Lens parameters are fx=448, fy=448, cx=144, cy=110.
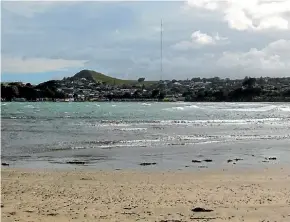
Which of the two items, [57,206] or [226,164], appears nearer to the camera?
[57,206]

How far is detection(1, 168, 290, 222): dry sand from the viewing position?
9.49 meters

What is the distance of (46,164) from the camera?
61.3 feet

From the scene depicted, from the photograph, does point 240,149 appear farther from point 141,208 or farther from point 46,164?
point 141,208

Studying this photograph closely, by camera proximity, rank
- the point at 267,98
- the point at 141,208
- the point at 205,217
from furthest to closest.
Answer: the point at 267,98
the point at 141,208
the point at 205,217

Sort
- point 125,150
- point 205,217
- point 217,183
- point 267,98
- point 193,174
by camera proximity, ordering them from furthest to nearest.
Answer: point 267,98, point 125,150, point 193,174, point 217,183, point 205,217

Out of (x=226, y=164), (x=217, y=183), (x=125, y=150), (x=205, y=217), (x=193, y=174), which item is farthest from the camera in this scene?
(x=125, y=150)

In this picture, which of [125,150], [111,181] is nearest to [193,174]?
[111,181]

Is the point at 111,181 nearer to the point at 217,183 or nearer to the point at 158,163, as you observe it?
the point at 217,183

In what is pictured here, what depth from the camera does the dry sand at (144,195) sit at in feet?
31.1

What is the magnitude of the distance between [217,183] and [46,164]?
8.10 metres

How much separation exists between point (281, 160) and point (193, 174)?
577cm

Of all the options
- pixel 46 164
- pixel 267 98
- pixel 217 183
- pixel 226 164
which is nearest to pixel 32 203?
pixel 217 183

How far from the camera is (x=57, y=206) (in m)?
10.3

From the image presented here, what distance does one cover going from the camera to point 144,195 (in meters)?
11.6
